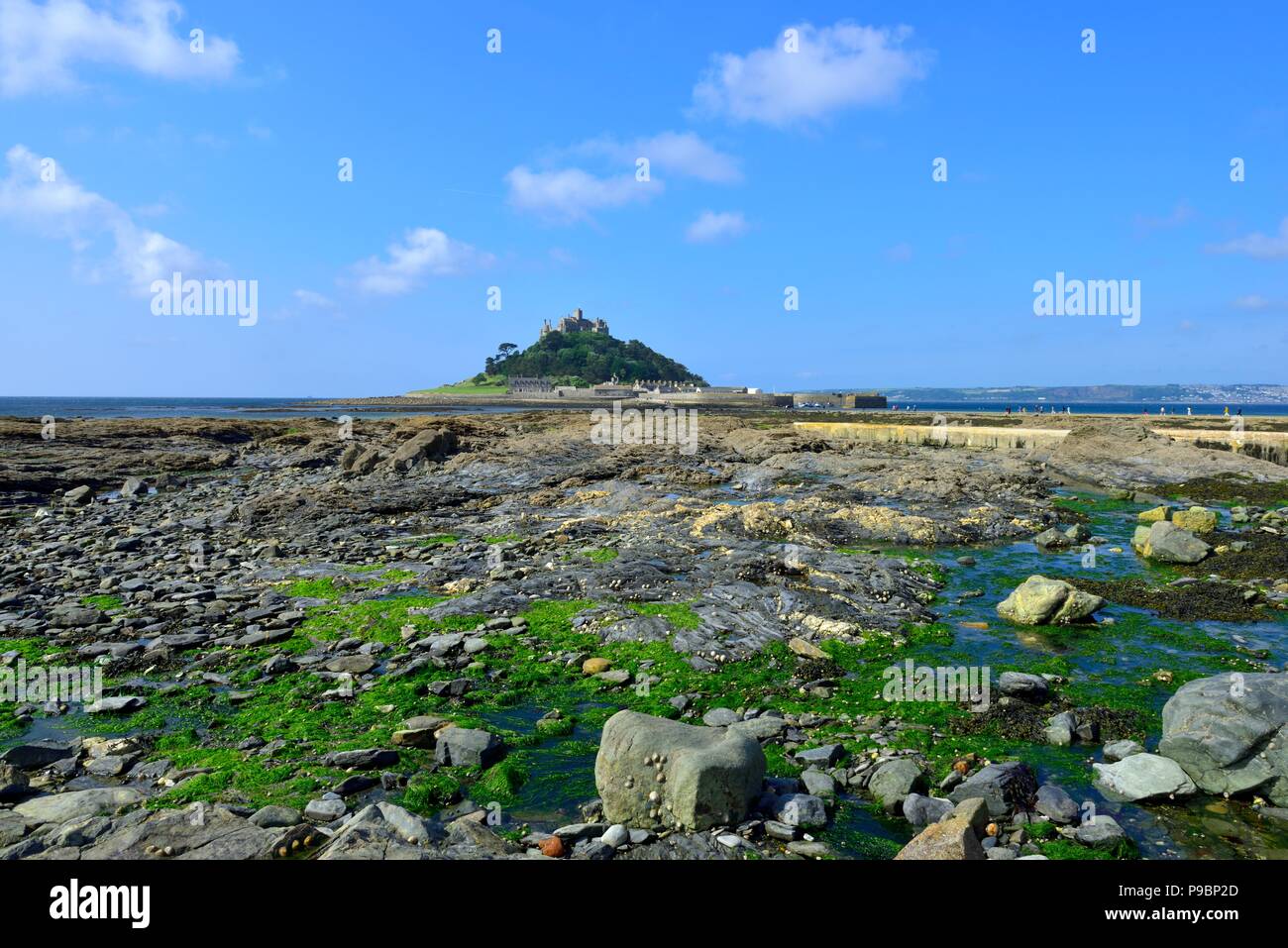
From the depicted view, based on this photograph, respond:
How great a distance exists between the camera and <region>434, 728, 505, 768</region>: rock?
7.84 metres

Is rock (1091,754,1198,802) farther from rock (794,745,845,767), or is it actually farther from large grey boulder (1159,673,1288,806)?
rock (794,745,845,767)

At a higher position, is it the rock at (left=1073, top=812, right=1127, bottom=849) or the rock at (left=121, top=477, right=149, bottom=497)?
the rock at (left=121, top=477, right=149, bottom=497)

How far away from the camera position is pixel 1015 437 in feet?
164

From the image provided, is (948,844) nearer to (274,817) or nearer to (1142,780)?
(1142,780)

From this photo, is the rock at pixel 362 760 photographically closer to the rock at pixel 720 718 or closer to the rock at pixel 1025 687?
the rock at pixel 720 718

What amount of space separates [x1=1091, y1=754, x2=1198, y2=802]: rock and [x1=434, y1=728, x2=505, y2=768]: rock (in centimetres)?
669

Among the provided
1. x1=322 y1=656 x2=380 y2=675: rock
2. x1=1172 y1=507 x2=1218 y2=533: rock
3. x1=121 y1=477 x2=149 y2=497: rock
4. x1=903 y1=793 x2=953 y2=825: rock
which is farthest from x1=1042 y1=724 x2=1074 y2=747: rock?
x1=121 y1=477 x2=149 y2=497: rock

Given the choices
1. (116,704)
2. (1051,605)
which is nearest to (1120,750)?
(1051,605)

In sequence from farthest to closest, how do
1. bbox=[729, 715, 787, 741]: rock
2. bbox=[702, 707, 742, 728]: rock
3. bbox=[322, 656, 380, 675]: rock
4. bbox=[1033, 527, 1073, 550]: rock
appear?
bbox=[1033, 527, 1073, 550]: rock < bbox=[322, 656, 380, 675]: rock < bbox=[702, 707, 742, 728]: rock < bbox=[729, 715, 787, 741]: rock

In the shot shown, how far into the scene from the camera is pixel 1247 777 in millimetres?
7027

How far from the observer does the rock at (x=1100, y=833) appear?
625 centimetres

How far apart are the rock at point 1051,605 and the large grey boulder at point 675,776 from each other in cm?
885
